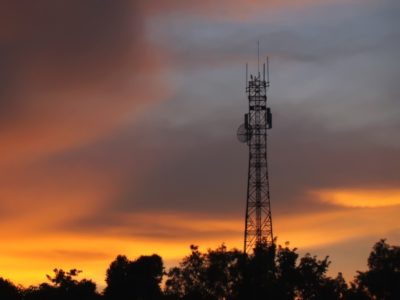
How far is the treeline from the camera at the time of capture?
97750mm

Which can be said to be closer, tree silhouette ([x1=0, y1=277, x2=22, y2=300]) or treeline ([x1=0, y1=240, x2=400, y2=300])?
treeline ([x1=0, y1=240, x2=400, y2=300])

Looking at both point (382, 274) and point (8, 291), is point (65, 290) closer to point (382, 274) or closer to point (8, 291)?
point (8, 291)

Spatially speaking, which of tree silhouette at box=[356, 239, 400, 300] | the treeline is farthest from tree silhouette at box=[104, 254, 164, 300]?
tree silhouette at box=[356, 239, 400, 300]

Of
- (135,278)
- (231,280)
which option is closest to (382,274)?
(231,280)

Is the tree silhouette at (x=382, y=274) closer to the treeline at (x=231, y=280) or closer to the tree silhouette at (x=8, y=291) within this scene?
the treeline at (x=231, y=280)

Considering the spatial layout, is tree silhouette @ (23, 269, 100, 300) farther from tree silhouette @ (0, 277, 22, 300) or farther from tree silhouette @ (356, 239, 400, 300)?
tree silhouette @ (356, 239, 400, 300)

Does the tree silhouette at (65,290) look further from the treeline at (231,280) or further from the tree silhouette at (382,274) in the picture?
the tree silhouette at (382,274)

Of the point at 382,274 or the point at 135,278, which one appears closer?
the point at 382,274

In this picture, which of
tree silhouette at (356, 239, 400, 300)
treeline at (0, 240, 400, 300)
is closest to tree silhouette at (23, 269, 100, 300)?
treeline at (0, 240, 400, 300)

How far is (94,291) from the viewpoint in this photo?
431 feet

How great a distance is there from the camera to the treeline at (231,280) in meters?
97.8

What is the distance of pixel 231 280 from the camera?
357ft

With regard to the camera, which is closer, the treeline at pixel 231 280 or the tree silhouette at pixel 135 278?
the treeline at pixel 231 280

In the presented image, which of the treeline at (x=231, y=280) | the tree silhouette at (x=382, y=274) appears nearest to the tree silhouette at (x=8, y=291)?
the treeline at (x=231, y=280)
